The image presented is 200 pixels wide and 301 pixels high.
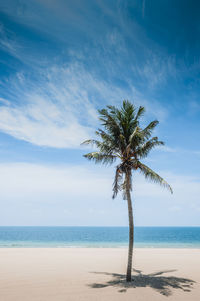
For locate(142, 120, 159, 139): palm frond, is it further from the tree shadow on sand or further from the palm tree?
the tree shadow on sand

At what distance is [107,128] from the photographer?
10.5 metres

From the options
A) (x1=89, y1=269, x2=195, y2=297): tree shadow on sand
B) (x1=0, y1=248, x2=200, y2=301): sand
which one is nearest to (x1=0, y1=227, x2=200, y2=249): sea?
(x1=0, y1=248, x2=200, y2=301): sand

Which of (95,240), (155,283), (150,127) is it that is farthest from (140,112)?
(95,240)

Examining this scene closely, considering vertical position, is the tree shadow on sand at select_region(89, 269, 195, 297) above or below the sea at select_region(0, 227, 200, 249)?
above

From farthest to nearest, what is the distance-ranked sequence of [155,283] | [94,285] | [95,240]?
[95,240] → [155,283] → [94,285]

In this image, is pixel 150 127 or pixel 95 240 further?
pixel 95 240

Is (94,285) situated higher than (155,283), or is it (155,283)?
(155,283)

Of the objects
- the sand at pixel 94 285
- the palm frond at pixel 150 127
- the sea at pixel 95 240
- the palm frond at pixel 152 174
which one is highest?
the palm frond at pixel 150 127

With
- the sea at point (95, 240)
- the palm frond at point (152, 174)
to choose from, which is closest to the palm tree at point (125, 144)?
the palm frond at point (152, 174)

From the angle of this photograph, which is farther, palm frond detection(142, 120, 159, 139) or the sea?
the sea

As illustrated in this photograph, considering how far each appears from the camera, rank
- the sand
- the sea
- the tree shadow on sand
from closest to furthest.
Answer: the sand, the tree shadow on sand, the sea

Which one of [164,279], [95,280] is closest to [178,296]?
[164,279]

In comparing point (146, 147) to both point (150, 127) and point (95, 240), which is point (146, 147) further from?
point (95, 240)

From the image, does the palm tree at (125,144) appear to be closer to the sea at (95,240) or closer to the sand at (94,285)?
the sand at (94,285)
